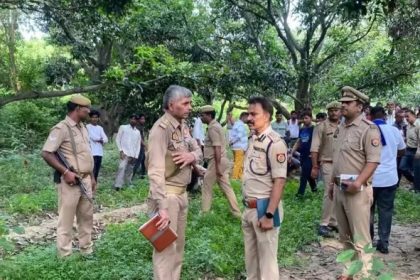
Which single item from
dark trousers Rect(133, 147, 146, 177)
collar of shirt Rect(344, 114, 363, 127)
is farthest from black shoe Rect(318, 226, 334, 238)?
dark trousers Rect(133, 147, 146, 177)

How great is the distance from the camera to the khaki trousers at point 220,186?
705 centimetres

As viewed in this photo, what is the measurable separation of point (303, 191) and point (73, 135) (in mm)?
4923

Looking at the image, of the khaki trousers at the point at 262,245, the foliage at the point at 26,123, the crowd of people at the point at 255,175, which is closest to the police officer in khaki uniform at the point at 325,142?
the crowd of people at the point at 255,175

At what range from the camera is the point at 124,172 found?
9797 mm

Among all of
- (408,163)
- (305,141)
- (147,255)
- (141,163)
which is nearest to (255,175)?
(147,255)

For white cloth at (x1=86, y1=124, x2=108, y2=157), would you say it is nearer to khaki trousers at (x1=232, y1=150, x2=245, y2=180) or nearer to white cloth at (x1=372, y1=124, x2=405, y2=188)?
khaki trousers at (x1=232, y1=150, x2=245, y2=180)

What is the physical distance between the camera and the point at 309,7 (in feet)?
42.3

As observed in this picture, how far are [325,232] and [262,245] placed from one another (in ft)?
9.50

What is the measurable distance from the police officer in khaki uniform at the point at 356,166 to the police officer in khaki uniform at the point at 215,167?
2593 millimetres

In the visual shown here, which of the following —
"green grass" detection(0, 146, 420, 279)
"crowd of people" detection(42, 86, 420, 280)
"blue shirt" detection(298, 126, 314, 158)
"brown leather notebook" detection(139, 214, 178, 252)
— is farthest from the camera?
A: "blue shirt" detection(298, 126, 314, 158)

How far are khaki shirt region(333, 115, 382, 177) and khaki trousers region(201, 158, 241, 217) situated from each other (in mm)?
2648

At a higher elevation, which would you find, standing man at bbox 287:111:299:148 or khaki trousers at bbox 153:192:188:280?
standing man at bbox 287:111:299:148

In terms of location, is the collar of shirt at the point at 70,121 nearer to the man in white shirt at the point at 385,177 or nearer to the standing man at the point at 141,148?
the man in white shirt at the point at 385,177

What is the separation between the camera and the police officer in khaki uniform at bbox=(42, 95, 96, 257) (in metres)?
4.92
